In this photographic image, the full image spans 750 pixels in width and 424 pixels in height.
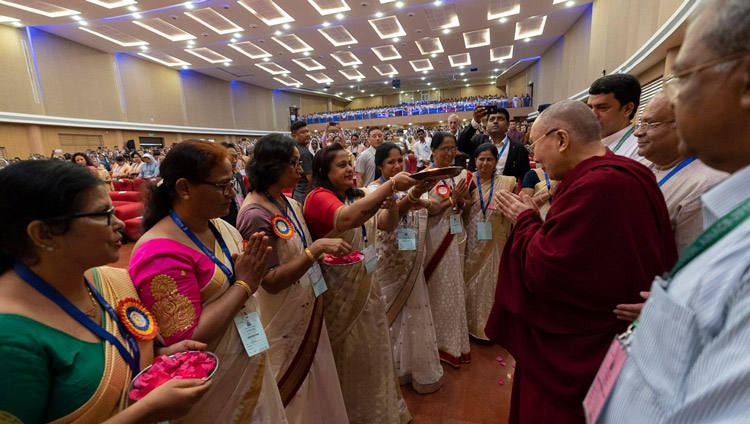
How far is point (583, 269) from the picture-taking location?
100 centimetres

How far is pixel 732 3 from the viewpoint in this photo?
51 cm

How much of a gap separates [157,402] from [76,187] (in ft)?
1.73

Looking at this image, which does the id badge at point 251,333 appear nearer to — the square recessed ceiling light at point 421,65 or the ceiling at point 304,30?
the ceiling at point 304,30

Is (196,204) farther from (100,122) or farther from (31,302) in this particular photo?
(100,122)

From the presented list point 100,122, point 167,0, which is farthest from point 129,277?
point 100,122

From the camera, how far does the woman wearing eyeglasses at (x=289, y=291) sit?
4.63 feet

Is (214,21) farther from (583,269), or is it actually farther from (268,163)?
(583,269)

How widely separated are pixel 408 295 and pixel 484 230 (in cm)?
89

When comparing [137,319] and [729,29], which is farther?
[137,319]

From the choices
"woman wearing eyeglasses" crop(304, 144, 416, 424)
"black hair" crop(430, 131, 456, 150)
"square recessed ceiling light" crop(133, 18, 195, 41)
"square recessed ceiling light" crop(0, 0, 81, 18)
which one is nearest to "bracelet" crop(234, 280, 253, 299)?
"woman wearing eyeglasses" crop(304, 144, 416, 424)

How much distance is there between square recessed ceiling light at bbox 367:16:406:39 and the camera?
12.2 m

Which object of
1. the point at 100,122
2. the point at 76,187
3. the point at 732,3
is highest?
the point at 100,122

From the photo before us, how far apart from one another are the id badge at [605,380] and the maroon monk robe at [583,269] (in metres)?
0.29

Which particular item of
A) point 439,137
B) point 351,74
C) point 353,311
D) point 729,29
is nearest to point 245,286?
point 353,311
